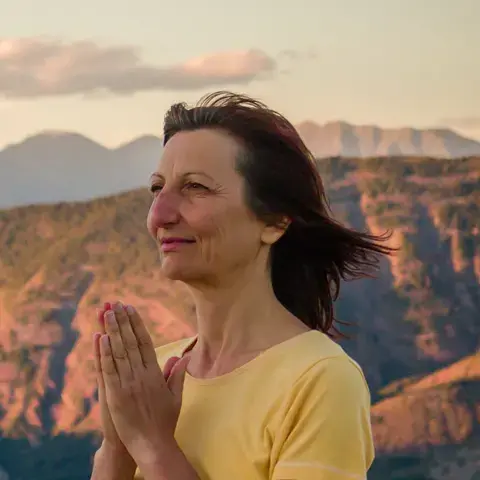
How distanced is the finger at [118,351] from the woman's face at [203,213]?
0.10 metres

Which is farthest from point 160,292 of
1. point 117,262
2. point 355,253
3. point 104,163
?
point 355,253

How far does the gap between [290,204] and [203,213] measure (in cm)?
13

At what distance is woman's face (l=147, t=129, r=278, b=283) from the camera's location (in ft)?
4.00

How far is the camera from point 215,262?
1.23 meters

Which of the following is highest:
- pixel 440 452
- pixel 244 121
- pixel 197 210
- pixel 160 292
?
pixel 244 121

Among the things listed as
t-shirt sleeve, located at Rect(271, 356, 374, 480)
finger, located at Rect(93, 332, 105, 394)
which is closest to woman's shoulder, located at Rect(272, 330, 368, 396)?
t-shirt sleeve, located at Rect(271, 356, 374, 480)

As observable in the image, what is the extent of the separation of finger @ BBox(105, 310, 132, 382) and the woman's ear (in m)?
0.23

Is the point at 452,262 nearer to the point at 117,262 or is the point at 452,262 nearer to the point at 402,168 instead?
the point at 402,168

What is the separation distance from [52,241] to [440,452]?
5452 millimetres

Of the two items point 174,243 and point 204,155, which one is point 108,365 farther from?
point 204,155

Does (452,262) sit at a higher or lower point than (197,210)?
lower

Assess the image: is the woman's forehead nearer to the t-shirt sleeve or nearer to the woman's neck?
the woman's neck

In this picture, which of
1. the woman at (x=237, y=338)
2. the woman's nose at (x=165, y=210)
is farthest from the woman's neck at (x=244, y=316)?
the woman's nose at (x=165, y=210)

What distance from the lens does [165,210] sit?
1222 mm
